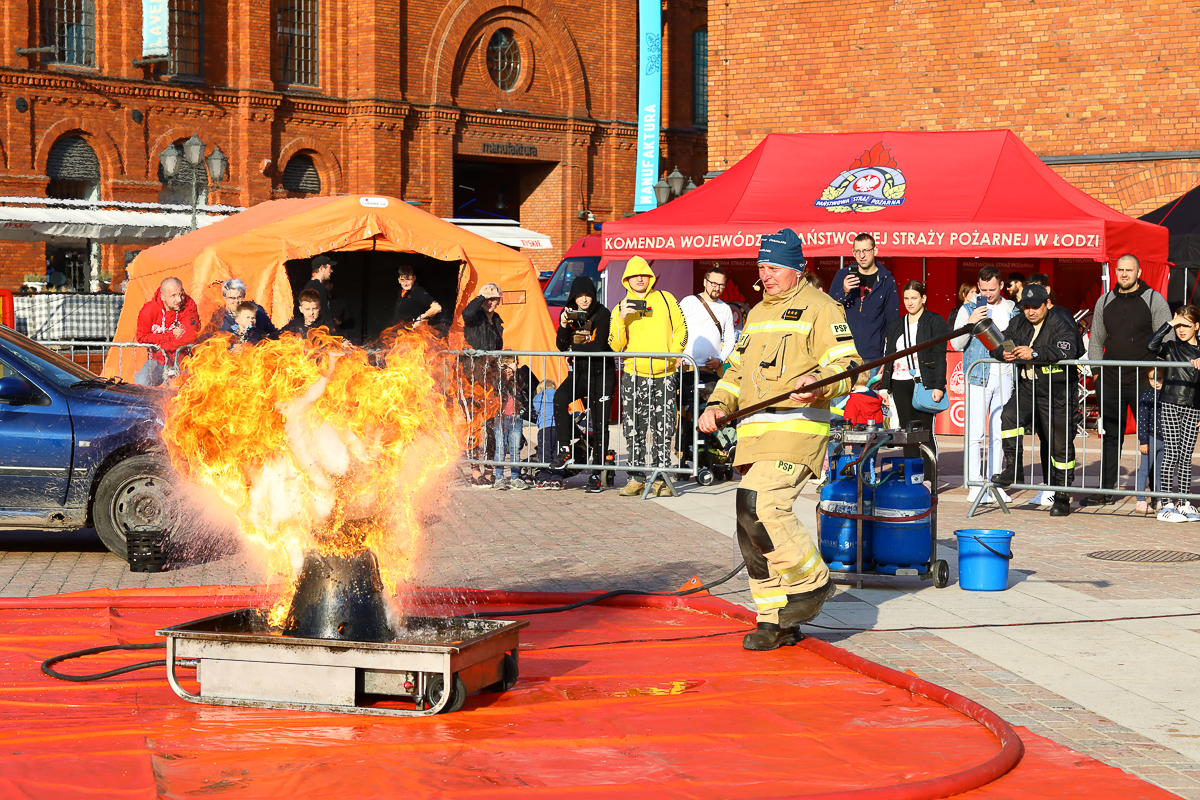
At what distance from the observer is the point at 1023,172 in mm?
18016

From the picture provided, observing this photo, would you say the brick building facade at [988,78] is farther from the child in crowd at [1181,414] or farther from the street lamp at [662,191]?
the child in crowd at [1181,414]

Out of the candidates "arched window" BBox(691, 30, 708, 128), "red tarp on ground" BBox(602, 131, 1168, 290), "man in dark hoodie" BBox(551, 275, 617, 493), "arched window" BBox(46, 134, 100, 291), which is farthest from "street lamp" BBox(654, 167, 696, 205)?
"arched window" BBox(691, 30, 708, 128)

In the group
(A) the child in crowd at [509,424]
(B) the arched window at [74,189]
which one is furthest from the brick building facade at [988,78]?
(B) the arched window at [74,189]

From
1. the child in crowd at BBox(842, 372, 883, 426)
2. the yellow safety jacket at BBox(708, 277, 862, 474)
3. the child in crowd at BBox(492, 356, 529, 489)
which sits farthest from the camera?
the child in crowd at BBox(492, 356, 529, 489)

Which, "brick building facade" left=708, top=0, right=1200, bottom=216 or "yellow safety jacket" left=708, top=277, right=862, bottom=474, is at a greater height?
"brick building facade" left=708, top=0, right=1200, bottom=216

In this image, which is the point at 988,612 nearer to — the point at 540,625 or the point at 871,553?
the point at 871,553

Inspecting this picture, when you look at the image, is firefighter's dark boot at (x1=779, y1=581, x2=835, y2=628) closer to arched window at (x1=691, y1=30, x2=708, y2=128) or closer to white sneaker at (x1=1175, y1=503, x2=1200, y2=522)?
white sneaker at (x1=1175, y1=503, x2=1200, y2=522)

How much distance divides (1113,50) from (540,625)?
1924 cm

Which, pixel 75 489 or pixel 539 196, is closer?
pixel 75 489

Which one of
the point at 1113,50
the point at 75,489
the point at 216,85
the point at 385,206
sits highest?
the point at 216,85

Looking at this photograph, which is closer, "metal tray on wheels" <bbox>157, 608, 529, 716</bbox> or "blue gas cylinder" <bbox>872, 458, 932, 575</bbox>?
"metal tray on wheels" <bbox>157, 608, 529, 716</bbox>

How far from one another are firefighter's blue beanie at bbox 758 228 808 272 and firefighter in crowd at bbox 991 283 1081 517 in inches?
206

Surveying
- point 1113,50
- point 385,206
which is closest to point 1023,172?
point 1113,50

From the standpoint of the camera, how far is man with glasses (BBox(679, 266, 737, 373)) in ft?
47.5
